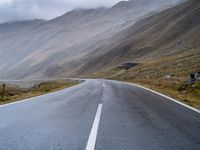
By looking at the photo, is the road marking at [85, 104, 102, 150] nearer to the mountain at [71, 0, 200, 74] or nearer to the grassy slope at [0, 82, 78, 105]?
the grassy slope at [0, 82, 78, 105]

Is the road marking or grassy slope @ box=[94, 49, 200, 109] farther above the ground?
grassy slope @ box=[94, 49, 200, 109]

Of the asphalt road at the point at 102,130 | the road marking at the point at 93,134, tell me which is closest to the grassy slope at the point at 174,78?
the asphalt road at the point at 102,130

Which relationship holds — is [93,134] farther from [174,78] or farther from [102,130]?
[174,78]

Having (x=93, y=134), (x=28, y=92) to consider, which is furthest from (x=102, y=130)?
(x=28, y=92)

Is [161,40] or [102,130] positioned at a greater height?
[161,40]

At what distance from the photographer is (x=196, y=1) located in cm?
15238

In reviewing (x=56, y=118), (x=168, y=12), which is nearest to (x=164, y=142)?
(x=56, y=118)

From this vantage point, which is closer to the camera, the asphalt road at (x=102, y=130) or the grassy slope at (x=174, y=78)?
the asphalt road at (x=102, y=130)

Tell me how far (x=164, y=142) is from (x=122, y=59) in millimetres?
134697

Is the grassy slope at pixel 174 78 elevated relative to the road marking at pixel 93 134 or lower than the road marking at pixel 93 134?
elevated

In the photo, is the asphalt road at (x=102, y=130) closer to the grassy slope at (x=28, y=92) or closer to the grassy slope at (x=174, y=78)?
the grassy slope at (x=174, y=78)

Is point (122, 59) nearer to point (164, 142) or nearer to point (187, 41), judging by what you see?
point (187, 41)

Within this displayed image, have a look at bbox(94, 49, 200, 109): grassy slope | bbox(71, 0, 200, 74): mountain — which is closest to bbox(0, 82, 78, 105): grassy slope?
bbox(94, 49, 200, 109): grassy slope

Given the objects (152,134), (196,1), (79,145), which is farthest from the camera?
(196,1)
